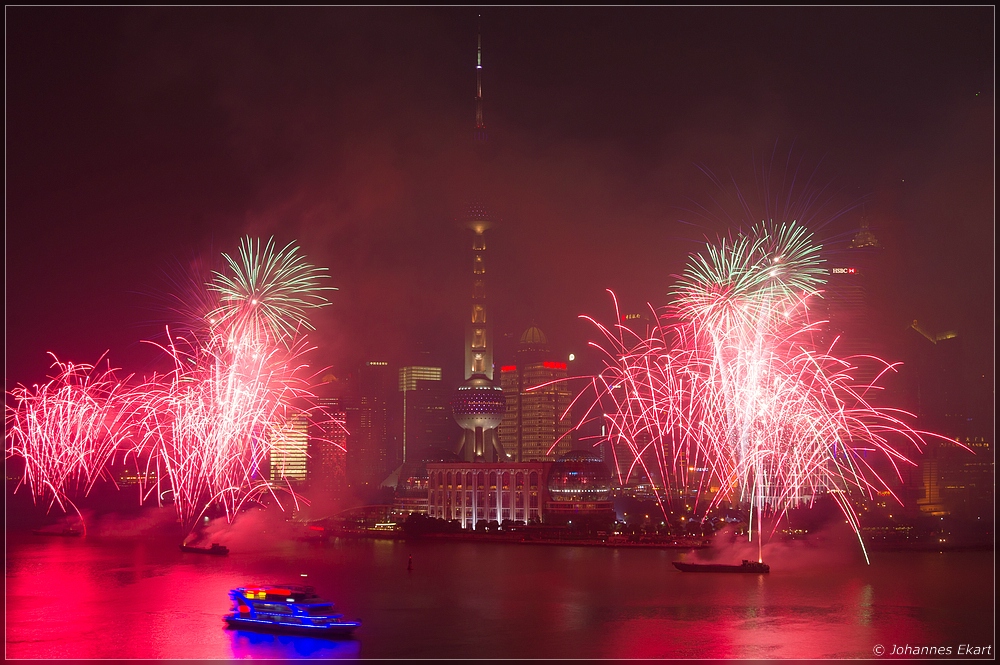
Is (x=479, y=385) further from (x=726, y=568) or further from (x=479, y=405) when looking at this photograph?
(x=726, y=568)

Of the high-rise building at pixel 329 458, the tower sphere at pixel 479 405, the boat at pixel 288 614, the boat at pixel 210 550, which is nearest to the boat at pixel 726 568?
the boat at pixel 288 614

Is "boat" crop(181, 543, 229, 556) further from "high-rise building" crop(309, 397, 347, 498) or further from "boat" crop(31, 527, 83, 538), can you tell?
"high-rise building" crop(309, 397, 347, 498)

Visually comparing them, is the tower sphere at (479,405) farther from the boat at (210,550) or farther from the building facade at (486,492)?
the boat at (210,550)

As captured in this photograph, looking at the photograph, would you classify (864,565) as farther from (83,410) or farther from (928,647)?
(83,410)

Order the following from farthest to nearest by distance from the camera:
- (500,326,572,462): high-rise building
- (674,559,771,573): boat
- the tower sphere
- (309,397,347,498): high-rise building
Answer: (500,326,572,462): high-rise building < the tower sphere < (309,397,347,498): high-rise building < (674,559,771,573): boat

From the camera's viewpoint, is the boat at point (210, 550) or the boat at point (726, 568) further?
the boat at point (210, 550)

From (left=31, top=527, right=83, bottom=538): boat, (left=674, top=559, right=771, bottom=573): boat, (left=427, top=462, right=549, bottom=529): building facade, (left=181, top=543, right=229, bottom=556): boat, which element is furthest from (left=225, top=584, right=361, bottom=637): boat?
(left=427, top=462, right=549, bottom=529): building facade

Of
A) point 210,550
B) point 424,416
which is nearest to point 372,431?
point 424,416
